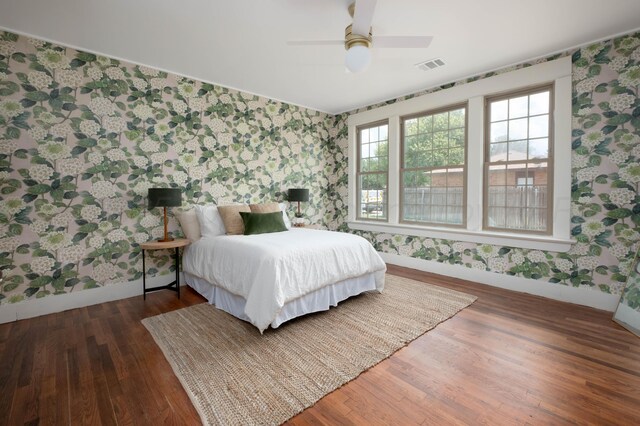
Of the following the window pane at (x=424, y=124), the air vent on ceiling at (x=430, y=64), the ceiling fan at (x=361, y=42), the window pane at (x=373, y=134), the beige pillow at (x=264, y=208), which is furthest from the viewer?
the window pane at (x=373, y=134)

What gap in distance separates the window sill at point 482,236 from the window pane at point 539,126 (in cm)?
119

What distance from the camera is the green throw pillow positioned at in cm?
348

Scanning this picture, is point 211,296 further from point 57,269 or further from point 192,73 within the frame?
point 192,73

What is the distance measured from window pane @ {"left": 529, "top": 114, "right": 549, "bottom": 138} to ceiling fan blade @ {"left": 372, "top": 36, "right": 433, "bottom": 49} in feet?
6.51

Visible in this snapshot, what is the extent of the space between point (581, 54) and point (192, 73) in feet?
14.4

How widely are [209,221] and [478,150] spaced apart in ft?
11.7

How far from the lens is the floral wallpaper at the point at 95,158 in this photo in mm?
2730

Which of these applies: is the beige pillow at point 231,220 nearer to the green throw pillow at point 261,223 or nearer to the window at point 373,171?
the green throw pillow at point 261,223

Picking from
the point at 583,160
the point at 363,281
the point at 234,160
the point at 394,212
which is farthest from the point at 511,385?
the point at 234,160

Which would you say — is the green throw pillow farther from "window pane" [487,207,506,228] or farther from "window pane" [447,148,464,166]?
"window pane" [487,207,506,228]

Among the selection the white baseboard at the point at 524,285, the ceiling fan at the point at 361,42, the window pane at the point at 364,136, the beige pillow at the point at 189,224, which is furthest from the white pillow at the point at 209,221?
the window pane at the point at 364,136

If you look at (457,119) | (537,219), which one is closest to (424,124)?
(457,119)

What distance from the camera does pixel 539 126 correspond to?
337 centimetres

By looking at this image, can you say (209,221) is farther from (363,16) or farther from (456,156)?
(456,156)
